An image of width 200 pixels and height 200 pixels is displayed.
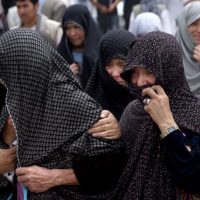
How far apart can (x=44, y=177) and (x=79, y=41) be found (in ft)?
8.33

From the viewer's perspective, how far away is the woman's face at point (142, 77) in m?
2.38

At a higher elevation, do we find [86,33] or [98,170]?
[98,170]

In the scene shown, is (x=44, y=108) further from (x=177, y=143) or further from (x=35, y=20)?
(x=35, y=20)

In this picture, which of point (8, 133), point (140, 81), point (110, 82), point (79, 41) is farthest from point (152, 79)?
point (79, 41)

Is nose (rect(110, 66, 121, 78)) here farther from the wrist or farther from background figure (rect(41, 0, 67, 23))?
background figure (rect(41, 0, 67, 23))

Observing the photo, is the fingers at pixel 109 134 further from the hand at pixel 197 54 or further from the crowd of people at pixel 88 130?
the hand at pixel 197 54

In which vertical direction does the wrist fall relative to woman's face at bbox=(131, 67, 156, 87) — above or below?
below

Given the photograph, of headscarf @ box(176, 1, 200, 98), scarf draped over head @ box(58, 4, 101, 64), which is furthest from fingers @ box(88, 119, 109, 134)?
scarf draped over head @ box(58, 4, 101, 64)

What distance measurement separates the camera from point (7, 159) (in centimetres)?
243

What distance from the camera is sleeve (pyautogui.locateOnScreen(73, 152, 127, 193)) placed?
2301mm

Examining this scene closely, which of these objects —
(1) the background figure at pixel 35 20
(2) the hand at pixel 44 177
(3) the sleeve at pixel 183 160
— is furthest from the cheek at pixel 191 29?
(2) the hand at pixel 44 177

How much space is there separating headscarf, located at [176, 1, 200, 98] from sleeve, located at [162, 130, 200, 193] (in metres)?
1.65

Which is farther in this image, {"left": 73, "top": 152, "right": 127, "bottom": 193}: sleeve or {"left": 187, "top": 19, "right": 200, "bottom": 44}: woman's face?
{"left": 187, "top": 19, "right": 200, "bottom": 44}: woman's face

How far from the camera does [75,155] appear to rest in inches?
90.9
